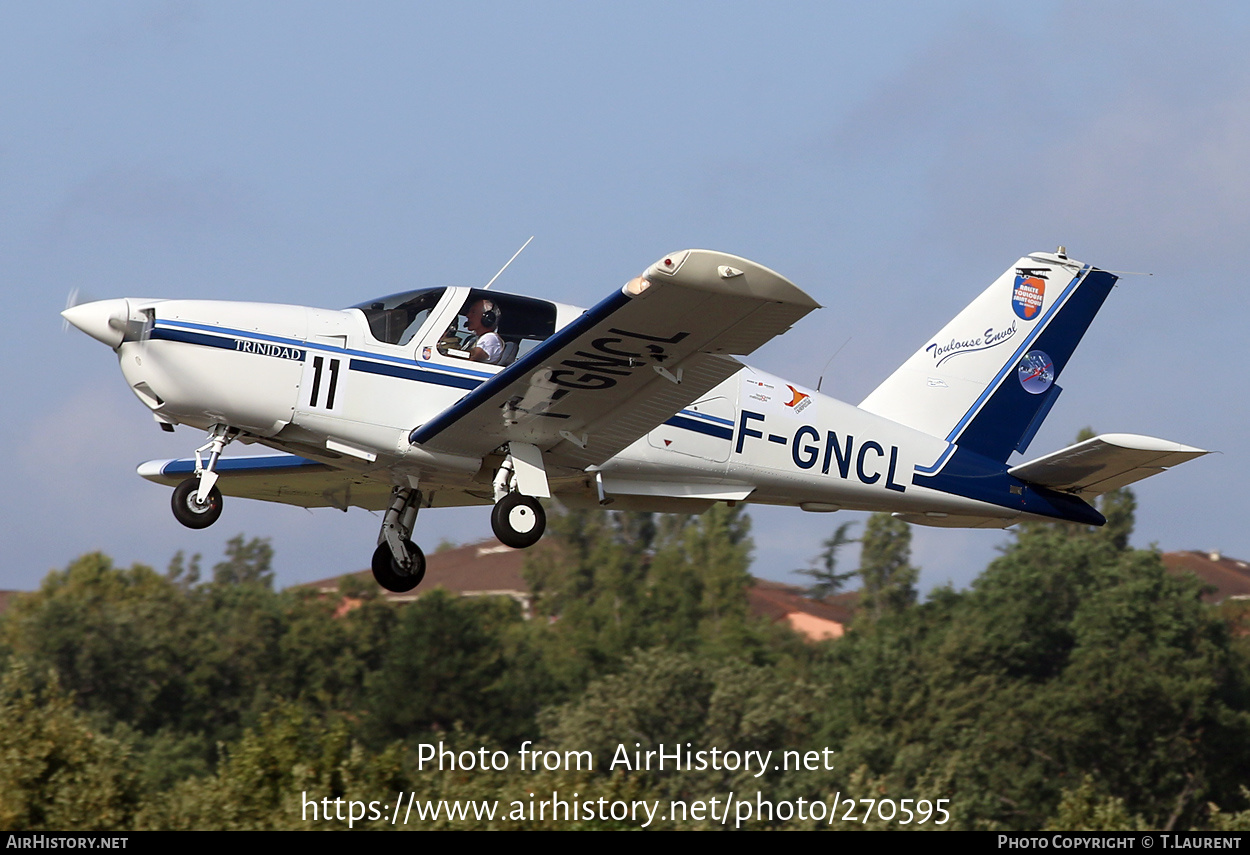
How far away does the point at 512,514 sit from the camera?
450 inches

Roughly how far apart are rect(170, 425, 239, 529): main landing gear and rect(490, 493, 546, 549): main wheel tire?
2052mm

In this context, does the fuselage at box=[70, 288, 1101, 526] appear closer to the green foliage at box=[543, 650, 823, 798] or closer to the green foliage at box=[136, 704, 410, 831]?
the green foliage at box=[136, 704, 410, 831]

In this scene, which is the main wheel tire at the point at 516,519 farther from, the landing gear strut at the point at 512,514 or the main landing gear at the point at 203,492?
the main landing gear at the point at 203,492

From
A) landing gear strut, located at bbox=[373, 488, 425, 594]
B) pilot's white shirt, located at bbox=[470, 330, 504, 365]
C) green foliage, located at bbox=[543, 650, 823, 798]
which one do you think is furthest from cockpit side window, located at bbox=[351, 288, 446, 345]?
green foliage, located at bbox=[543, 650, 823, 798]

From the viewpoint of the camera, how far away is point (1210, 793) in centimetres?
4447

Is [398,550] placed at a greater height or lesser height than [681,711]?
greater

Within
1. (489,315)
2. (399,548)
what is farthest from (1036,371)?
(399,548)

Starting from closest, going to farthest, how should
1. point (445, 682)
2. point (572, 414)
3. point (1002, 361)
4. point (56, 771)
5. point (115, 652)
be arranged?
point (572, 414) < point (1002, 361) < point (56, 771) < point (445, 682) < point (115, 652)

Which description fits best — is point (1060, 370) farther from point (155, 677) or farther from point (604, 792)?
point (155, 677)

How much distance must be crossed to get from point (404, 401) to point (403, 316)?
64cm

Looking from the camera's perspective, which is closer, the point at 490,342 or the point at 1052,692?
the point at 490,342

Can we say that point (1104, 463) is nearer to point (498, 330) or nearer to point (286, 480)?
point (498, 330)

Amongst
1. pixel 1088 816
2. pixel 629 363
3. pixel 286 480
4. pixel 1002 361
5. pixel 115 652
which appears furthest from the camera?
pixel 115 652

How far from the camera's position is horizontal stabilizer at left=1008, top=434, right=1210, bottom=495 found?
1170cm
